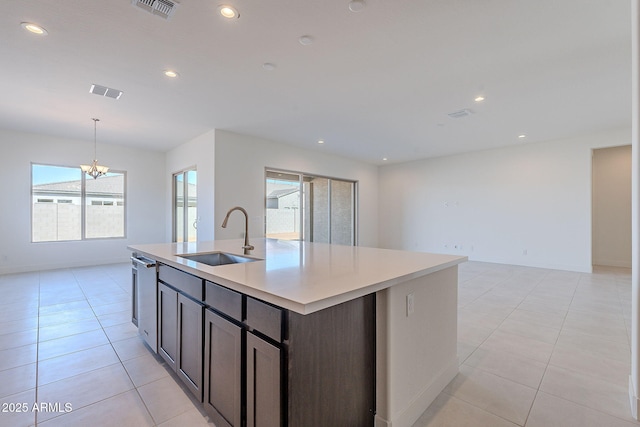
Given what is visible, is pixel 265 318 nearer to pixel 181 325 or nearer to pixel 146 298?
pixel 181 325

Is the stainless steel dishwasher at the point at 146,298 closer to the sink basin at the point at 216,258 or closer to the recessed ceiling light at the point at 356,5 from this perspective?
the sink basin at the point at 216,258

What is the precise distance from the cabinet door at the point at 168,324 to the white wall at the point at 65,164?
5791 mm

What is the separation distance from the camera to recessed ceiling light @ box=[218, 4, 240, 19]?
7.19 feet

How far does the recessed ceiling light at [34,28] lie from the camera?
2.37 meters

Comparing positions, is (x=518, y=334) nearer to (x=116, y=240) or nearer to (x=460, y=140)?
(x=460, y=140)

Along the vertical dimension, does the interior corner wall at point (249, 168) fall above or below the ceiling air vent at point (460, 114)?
below

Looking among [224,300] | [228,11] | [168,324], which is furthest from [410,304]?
[228,11]

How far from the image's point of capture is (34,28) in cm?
241

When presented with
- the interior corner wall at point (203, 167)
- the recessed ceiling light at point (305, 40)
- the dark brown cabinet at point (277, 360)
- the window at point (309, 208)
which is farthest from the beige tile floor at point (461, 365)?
the window at point (309, 208)

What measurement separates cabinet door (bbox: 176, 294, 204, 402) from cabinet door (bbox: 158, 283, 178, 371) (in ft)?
0.27

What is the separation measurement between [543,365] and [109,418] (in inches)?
121

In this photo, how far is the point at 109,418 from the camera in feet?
5.48

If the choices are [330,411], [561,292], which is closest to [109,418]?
[330,411]

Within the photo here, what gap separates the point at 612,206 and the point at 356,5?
8070 mm
